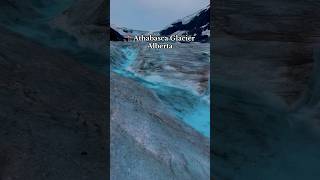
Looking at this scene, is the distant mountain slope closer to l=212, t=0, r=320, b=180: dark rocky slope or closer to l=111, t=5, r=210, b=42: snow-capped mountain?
l=111, t=5, r=210, b=42: snow-capped mountain

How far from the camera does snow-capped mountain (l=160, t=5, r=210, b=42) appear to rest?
9.88 metres

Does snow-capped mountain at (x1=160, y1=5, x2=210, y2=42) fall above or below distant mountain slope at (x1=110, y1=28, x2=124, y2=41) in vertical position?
above

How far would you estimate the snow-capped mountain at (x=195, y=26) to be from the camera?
9.88m

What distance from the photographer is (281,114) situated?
7426mm

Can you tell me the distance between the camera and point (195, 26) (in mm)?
10352

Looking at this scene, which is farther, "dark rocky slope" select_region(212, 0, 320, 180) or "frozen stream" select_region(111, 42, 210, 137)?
"frozen stream" select_region(111, 42, 210, 137)
